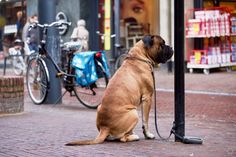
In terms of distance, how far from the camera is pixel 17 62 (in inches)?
726

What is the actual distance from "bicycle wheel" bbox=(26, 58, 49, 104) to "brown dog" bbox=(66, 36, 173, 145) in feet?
13.7

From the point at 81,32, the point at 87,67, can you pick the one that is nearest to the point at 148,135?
the point at 87,67

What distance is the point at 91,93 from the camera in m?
10.6

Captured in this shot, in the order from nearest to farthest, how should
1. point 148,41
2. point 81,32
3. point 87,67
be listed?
point 148,41
point 87,67
point 81,32

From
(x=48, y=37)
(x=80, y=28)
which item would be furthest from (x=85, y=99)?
(x=80, y=28)

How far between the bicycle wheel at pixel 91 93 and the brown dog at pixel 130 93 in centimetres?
331

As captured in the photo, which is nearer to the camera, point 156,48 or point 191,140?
point 191,140

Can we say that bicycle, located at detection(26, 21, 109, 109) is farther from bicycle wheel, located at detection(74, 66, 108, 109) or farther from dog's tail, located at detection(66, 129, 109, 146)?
dog's tail, located at detection(66, 129, 109, 146)

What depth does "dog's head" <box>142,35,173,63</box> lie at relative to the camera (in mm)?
7129

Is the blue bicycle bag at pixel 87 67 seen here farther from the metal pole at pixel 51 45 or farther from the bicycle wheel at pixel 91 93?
the metal pole at pixel 51 45

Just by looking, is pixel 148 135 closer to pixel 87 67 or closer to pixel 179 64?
pixel 179 64

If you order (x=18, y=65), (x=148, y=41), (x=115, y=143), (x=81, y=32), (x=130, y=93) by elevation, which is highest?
(x=81, y=32)

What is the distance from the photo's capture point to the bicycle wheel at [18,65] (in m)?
18.3

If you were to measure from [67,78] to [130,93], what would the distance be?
4035 mm
